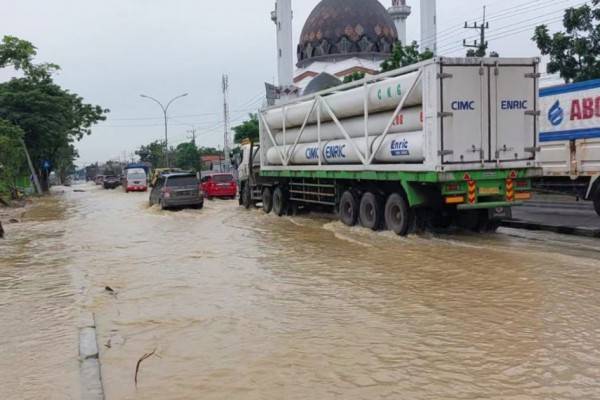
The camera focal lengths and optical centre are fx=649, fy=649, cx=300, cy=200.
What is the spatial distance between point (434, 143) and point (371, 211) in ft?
10.6

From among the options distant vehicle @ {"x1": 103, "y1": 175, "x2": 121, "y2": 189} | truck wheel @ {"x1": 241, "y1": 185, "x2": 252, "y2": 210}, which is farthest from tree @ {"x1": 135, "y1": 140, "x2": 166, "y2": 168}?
truck wheel @ {"x1": 241, "y1": 185, "x2": 252, "y2": 210}

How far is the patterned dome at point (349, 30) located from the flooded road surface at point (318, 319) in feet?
150

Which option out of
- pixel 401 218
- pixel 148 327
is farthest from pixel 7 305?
pixel 401 218

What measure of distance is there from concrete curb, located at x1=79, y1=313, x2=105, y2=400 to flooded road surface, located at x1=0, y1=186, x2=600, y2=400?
0.08 meters

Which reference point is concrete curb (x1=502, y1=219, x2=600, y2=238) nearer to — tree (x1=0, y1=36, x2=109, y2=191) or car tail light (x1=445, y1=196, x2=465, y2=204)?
car tail light (x1=445, y1=196, x2=465, y2=204)

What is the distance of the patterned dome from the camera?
56.7 meters

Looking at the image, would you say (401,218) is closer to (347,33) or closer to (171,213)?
(171,213)

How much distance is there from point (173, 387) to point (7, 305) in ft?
13.9

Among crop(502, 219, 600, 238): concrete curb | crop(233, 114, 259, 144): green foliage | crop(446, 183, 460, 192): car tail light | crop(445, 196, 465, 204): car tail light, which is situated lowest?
crop(502, 219, 600, 238): concrete curb

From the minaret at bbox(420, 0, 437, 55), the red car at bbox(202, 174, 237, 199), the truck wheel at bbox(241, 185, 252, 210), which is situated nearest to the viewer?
the truck wheel at bbox(241, 185, 252, 210)

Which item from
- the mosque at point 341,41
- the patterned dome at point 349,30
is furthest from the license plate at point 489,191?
the patterned dome at point 349,30

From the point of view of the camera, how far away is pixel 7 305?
27.0 ft

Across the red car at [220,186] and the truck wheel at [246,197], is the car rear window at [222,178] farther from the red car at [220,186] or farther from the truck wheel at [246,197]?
the truck wheel at [246,197]

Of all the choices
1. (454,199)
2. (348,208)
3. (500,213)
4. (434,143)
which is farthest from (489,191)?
(348,208)
